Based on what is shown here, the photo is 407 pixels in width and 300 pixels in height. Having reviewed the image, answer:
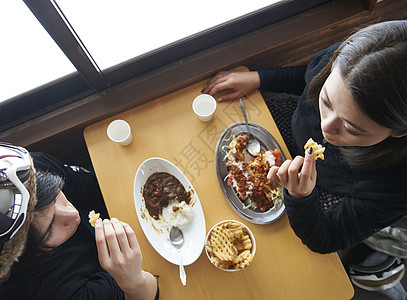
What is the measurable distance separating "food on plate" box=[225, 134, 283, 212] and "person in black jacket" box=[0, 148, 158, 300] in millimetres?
527

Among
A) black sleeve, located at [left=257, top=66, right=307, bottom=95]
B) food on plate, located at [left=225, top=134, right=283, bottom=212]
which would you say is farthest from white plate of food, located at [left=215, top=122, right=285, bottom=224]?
black sleeve, located at [left=257, top=66, right=307, bottom=95]

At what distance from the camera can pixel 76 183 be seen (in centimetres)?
135

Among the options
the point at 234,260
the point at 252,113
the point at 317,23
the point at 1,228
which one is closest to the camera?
the point at 1,228

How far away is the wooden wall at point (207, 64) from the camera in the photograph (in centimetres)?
144

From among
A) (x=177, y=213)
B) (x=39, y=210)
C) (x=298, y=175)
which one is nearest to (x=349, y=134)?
(x=298, y=175)

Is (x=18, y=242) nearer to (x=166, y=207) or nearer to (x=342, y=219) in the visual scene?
(x=166, y=207)

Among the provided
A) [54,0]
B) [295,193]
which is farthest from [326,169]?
[54,0]

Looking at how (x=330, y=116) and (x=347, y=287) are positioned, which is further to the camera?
(x=347, y=287)

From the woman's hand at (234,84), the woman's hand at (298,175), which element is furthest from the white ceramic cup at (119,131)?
the woman's hand at (298,175)

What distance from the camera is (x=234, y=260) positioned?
1.09m

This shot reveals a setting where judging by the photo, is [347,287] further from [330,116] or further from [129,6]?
[129,6]

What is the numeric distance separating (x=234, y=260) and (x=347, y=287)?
1.64ft

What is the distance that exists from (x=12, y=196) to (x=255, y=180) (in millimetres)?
944

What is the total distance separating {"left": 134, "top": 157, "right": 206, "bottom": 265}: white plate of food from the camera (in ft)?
3.93
